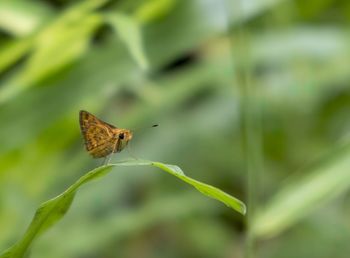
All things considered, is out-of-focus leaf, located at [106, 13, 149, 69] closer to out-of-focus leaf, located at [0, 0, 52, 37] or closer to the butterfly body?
the butterfly body

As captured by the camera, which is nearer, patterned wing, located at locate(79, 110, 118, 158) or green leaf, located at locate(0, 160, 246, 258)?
green leaf, located at locate(0, 160, 246, 258)

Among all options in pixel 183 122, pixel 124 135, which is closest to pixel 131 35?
pixel 124 135

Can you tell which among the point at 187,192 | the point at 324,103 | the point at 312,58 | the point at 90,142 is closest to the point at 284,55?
the point at 312,58

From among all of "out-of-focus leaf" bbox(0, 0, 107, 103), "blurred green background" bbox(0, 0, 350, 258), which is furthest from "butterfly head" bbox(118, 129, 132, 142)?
"out-of-focus leaf" bbox(0, 0, 107, 103)

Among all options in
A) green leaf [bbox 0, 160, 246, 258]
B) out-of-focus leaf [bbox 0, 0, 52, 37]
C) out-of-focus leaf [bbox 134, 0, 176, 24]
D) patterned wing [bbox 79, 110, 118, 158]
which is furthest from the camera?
out-of-focus leaf [bbox 0, 0, 52, 37]

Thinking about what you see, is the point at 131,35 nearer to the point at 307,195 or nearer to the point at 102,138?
the point at 102,138

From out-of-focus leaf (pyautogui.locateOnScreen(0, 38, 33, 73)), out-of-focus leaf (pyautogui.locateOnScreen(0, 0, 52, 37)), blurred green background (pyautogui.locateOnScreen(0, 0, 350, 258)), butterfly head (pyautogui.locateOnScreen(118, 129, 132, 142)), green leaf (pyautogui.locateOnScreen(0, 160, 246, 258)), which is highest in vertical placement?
green leaf (pyautogui.locateOnScreen(0, 160, 246, 258))

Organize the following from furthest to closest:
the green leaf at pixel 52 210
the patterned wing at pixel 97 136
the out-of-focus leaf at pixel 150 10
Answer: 1. the out-of-focus leaf at pixel 150 10
2. the patterned wing at pixel 97 136
3. the green leaf at pixel 52 210

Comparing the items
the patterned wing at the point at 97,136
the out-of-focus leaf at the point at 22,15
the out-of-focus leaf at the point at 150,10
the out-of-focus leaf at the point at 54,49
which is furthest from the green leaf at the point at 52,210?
the out-of-focus leaf at the point at 22,15

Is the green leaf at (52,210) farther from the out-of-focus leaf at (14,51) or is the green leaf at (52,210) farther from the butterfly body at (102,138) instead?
the out-of-focus leaf at (14,51)
